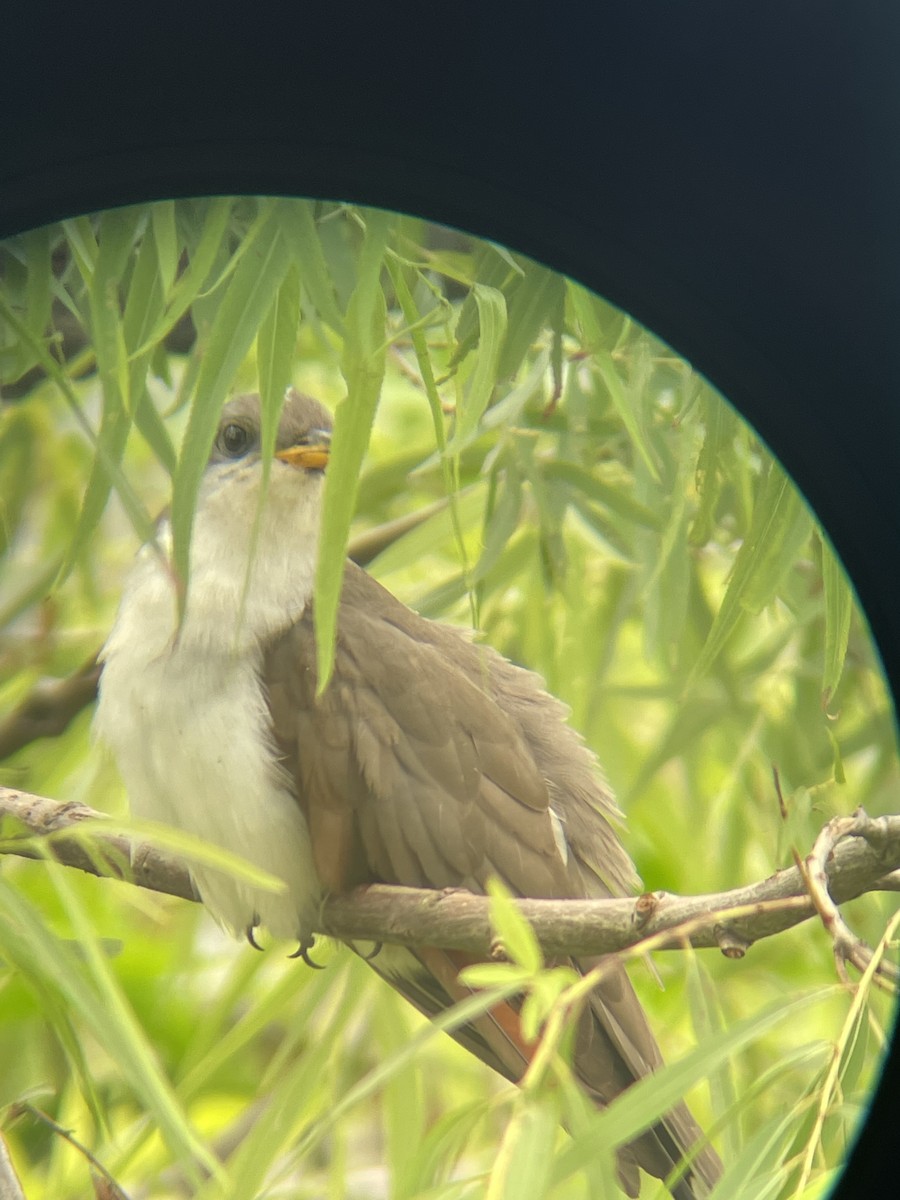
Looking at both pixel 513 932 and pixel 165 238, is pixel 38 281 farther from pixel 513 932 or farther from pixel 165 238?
pixel 513 932

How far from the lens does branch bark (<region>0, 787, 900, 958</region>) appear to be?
0.43 m

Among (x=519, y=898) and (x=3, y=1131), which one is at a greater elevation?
(x=519, y=898)

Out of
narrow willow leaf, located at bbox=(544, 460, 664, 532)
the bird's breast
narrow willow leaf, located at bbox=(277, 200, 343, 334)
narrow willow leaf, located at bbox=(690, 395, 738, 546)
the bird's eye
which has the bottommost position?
the bird's breast

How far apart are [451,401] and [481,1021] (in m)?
0.26

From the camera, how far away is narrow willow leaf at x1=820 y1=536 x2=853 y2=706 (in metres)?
0.48

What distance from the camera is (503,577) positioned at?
1.91 feet

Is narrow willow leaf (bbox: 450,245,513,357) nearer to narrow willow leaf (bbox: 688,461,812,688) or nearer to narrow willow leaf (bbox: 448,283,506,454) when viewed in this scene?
narrow willow leaf (bbox: 448,283,506,454)

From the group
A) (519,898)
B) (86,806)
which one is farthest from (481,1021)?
(86,806)

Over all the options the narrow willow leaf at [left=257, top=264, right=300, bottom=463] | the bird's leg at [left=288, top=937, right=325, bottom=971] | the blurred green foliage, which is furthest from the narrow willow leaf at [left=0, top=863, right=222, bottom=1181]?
the narrow willow leaf at [left=257, top=264, right=300, bottom=463]

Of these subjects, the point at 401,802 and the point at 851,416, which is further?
the point at 401,802

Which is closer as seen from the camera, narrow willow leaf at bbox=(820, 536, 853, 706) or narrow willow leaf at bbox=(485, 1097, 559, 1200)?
narrow willow leaf at bbox=(485, 1097, 559, 1200)

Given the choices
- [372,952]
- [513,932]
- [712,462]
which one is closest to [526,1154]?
[513,932]

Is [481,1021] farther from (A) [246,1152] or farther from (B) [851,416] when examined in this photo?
(B) [851,416]

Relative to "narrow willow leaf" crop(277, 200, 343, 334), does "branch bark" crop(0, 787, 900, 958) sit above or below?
below
